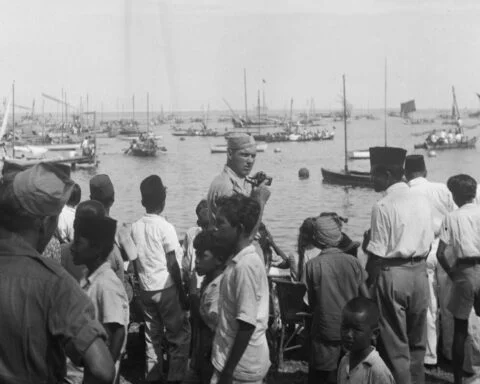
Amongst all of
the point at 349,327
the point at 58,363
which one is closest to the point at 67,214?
the point at 349,327

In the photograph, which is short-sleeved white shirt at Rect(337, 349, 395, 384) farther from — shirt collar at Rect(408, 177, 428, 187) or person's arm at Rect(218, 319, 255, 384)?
shirt collar at Rect(408, 177, 428, 187)

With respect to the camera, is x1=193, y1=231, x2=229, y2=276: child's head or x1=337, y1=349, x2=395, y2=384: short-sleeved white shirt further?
x1=193, y1=231, x2=229, y2=276: child's head

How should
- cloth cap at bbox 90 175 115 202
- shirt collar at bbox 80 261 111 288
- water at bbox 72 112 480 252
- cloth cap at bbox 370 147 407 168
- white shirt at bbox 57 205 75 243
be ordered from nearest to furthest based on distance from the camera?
1. shirt collar at bbox 80 261 111 288
2. cloth cap at bbox 370 147 407 168
3. cloth cap at bbox 90 175 115 202
4. white shirt at bbox 57 205 75 243
5. water at bbox 72 112 480 252

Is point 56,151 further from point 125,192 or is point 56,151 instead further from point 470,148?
point 470,148

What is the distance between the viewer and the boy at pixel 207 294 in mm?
4520

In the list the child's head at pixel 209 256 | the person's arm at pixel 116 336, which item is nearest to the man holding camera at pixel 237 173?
the child's head at pixel 209 256

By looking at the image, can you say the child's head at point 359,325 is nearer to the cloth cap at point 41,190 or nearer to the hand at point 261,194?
the hand at point 261,194

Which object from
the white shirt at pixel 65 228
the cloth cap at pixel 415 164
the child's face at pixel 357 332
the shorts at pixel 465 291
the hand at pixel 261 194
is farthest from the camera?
the cloth cap at pixel 415 164

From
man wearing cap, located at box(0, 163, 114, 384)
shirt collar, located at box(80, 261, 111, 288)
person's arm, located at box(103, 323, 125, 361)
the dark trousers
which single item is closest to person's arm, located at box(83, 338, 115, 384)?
man wearing cap, located at box(0, 163, 114, 384)

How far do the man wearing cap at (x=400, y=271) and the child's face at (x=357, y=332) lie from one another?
123cm

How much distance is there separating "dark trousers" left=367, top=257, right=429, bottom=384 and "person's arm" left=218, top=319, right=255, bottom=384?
1.89 m

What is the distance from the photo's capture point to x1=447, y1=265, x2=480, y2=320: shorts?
5.90 m

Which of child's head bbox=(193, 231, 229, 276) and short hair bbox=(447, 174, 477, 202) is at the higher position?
short hair bbox=(447, 174, 477, 202)

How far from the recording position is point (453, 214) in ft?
19.9
